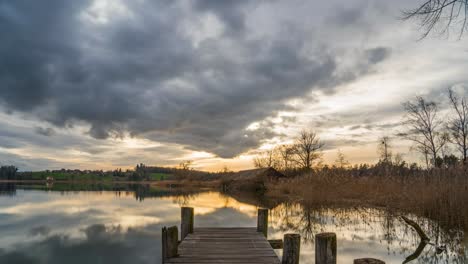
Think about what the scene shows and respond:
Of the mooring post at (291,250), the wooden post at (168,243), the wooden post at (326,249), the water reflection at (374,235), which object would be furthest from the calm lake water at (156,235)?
the wooden post at (326,249)

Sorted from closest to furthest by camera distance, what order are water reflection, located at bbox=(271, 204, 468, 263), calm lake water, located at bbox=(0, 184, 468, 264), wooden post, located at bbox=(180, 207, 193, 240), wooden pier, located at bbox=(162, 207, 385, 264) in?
1. wooden pier, located at bbox=(162, 207, 385, 264)
2. water reflection, located at bbox=(271, 204, 468, 263)
3. wooden post, located at bbox=(180, 207, 193, 240)
4. calm lake water, located at bbox=(0, 184, 468, 264)

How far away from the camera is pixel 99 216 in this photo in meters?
22.8

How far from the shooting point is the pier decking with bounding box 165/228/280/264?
732 centimetres

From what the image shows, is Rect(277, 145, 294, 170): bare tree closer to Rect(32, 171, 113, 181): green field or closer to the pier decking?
the pier decking

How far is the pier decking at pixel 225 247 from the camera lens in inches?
288

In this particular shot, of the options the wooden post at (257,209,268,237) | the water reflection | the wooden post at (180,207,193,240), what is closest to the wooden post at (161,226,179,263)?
the wooden post at (180,207,193,240)

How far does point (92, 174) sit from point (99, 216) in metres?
139

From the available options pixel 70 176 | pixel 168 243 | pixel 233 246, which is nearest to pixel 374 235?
pixel 233 246

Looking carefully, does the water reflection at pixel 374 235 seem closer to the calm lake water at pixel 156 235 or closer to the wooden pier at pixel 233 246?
the calm lake water at pixel 156 235

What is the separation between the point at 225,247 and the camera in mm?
8648

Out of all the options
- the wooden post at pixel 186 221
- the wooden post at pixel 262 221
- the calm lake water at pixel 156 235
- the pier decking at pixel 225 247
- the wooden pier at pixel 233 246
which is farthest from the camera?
the calm lake water at pixel 156 235

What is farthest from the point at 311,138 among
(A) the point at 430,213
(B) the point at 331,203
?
(A) the point at 430,213

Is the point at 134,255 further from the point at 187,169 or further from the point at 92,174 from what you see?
the point at 92,174

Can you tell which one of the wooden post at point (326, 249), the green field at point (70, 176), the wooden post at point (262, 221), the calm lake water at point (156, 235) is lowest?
the green field at point (70, 176)
